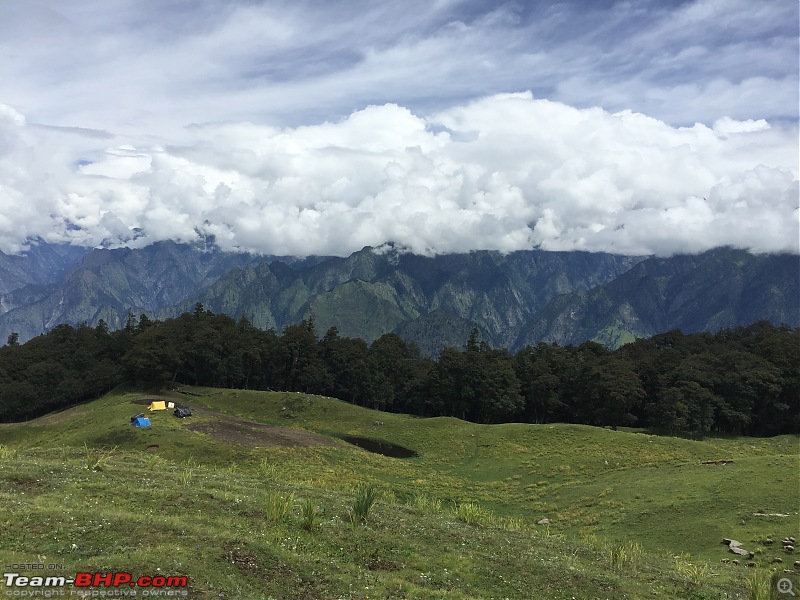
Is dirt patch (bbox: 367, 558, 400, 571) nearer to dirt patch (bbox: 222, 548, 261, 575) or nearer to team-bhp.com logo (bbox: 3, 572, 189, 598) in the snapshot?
dirt patch (bbox: 222, 548, 261, 575)

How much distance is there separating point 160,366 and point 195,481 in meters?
75.7

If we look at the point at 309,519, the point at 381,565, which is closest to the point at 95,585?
the point at 309,519

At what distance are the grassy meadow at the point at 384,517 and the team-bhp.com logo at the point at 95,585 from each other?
0.33 metres

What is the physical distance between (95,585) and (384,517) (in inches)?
520

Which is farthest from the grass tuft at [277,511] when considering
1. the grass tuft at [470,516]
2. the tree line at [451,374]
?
the tree line at [451,374]

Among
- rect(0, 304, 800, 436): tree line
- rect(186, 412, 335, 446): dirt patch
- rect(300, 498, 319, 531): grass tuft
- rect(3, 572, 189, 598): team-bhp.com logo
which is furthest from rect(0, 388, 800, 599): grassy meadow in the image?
rect(0, 304, 800, 436): tree line

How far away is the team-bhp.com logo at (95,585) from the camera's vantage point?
35.5 ft

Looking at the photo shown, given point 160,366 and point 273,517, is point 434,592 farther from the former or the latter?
point 160,366

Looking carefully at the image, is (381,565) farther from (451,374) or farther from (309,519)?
(451,374)

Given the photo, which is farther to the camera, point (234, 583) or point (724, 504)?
point (724, 504)

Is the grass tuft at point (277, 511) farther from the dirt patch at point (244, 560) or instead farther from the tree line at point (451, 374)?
the tree line at point (451, 374)

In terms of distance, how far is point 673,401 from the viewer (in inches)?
3231

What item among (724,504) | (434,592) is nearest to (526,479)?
(724,504)

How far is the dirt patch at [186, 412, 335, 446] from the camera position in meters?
54.0
